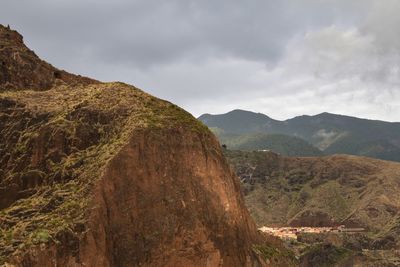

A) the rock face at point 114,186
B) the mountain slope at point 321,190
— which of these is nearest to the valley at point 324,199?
the mountain slope at point 321,190

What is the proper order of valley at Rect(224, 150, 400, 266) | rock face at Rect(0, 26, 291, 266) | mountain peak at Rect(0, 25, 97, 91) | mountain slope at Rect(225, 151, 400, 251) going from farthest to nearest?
mountain slope at Rect(225, 151, 400, 251), valley at Rect(224, 150, 400, 266), mountain peak at Rect(0, 25, 97, 91), rock face at Rect(0, 26, 291, 266)

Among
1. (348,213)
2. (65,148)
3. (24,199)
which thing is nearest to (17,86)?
(65,148)

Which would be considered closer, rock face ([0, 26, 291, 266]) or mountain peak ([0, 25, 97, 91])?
rock face ([0, 26, 291, 266])

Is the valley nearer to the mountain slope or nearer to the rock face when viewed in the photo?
the mountain slope

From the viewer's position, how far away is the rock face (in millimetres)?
23266

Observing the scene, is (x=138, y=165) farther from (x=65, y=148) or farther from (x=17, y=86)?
(x=17, y=86)

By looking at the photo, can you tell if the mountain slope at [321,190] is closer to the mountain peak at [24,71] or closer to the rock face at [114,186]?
the mountain peak at [24,71]

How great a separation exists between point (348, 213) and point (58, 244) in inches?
4689

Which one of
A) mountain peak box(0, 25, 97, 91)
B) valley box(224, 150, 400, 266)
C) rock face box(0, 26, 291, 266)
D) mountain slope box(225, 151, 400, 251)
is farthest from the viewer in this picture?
mountain slope box(225, 151, 400, 251)

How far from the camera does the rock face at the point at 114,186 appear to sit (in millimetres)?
23266

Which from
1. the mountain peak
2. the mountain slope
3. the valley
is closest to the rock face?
the mountain peak

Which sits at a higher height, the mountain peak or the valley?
the mountain peak

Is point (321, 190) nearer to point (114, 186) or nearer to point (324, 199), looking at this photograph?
point (324, 199)

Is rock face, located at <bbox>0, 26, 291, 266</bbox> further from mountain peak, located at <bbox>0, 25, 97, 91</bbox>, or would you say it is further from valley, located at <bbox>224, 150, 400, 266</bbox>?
valley, located at <bbox>224, 150, 400, 266</bbox>
